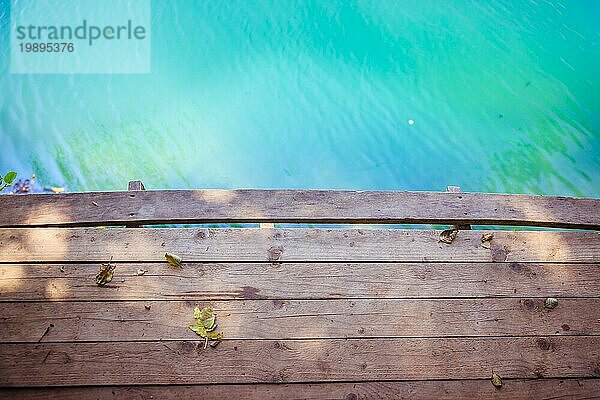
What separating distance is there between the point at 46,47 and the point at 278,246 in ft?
11.1

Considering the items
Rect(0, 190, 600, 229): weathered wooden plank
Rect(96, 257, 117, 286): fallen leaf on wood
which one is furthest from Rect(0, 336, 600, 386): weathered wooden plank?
Rect(0, 190, 600, 229): weathered wooden plank

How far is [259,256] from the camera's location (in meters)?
1.73

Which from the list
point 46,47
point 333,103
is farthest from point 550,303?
point 46,47

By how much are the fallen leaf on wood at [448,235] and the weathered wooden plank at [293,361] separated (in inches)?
14.6

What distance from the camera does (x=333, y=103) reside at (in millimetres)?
4066

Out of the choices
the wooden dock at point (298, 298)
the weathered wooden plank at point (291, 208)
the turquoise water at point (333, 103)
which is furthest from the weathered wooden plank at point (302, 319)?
the turquoise water at point (333, 103)

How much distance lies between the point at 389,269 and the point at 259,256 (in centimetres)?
47

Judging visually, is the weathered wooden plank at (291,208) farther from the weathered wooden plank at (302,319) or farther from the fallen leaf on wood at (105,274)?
the weathered wooden plank at (302,319)

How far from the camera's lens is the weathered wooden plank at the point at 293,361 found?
1.50m

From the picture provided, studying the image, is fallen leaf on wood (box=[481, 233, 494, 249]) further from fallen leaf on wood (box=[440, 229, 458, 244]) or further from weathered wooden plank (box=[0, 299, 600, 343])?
weathered wooden plank (box=[0, 299, 600, 343])

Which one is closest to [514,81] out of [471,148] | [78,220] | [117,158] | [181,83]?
[471,148]

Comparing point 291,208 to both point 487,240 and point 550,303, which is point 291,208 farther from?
point 550,303

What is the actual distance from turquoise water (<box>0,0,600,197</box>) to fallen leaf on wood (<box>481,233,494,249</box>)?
1601 millimetres

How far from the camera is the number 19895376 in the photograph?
13.1 feet
